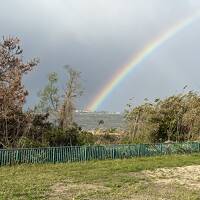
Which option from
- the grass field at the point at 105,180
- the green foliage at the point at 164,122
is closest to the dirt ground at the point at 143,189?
the grass field at the point at 105,180

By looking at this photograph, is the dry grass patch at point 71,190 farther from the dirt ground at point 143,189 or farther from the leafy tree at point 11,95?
the leafy tree at point 11,95

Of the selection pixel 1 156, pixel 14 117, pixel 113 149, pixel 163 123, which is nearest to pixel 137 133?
pixel 163 123

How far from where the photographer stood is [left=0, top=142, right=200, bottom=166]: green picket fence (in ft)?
77.7

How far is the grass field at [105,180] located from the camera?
14.9m

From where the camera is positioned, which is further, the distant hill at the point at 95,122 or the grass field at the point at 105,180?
the distant hill at the point at 95,122

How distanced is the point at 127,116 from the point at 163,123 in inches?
121

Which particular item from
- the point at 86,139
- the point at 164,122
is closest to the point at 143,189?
the point at 86,139

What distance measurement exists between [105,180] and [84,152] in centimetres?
756

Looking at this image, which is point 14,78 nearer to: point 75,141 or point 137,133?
point 75,141

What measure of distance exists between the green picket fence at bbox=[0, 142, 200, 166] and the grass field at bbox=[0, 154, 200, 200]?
34.2 inches

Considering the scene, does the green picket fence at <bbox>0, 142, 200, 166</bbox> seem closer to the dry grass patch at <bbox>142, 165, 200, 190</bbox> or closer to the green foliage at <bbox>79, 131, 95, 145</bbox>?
A: the green foliage at <bbox>79, 131, 95, 145</bbox>

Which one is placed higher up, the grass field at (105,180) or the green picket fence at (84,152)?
the green picket fence at (84,152)

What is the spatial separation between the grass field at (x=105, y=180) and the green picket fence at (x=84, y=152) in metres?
0.87

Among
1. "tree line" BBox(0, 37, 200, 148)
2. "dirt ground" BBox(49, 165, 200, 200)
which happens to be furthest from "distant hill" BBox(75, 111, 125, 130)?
"dirt ground" BBox(49, 165, 200, 200)
